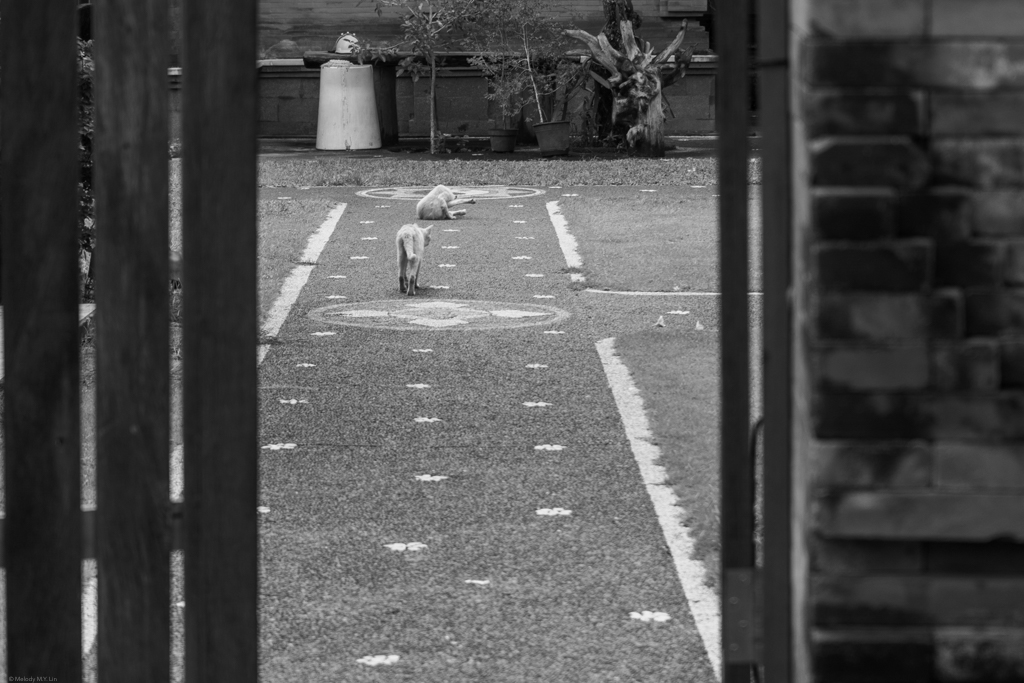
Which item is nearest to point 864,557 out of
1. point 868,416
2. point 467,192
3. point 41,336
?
point 868,416

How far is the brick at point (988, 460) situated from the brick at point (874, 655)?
0.72 feet

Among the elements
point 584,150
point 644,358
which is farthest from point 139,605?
point 584,150

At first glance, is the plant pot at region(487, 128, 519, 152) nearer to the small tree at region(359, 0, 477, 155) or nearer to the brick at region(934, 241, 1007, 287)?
the small tree at region(359, 0, 477, 155)

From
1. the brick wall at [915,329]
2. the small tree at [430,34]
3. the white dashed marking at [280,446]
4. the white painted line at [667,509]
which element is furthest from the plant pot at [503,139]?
the brick wall at [915,329]

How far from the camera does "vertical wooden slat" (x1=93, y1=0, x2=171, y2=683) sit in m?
2.16

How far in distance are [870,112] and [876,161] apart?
0.20 ft

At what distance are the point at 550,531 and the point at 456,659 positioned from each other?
3.52 ft

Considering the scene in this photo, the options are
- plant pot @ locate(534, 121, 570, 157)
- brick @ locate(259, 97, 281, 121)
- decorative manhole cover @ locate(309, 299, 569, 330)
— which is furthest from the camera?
brick @ locate(259, 97, 281, 121)

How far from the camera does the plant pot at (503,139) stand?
22344 mm

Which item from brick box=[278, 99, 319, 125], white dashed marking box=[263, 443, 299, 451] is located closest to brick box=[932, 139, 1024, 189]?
white dashed marking box=[263, 443, 299, 451]

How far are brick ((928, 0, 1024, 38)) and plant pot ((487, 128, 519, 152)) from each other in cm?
2075

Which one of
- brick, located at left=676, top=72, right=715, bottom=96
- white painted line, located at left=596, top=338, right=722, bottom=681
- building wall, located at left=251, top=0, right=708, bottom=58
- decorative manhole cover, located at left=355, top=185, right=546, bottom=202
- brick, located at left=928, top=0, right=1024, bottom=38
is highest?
building wall, located at left=251, top=0, right=708, bottom=58

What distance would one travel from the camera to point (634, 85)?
2184cm

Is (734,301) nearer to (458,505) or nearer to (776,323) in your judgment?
(776,323)
